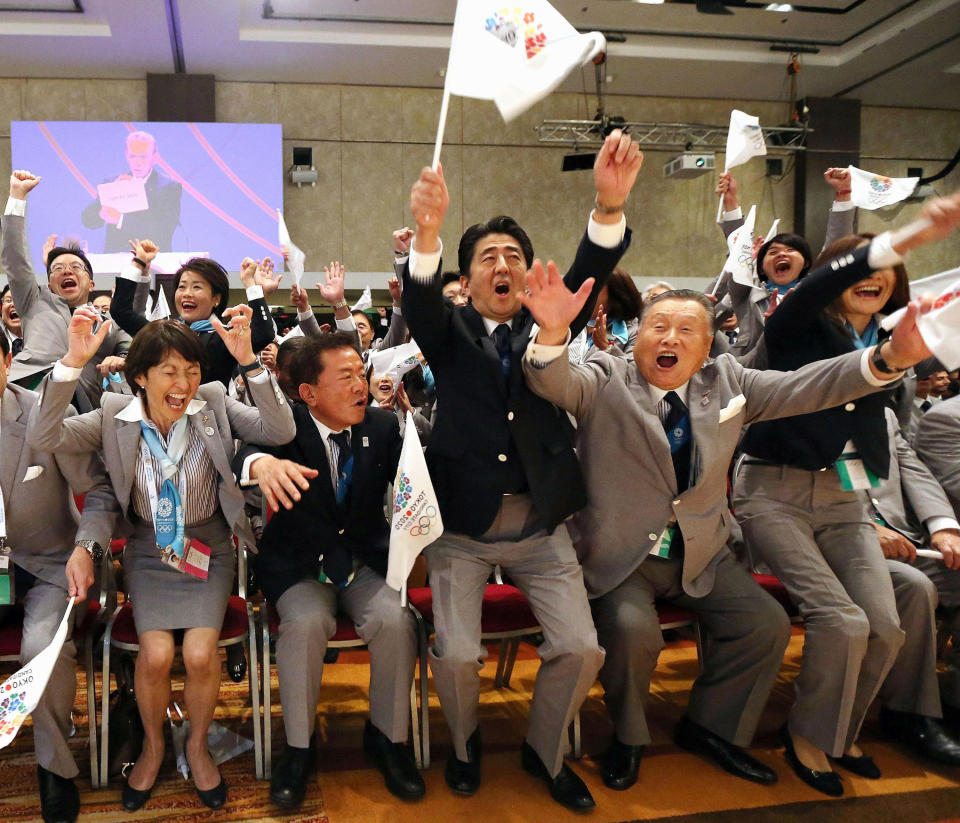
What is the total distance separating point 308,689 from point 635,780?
105 cm

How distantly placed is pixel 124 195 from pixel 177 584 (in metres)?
7.02

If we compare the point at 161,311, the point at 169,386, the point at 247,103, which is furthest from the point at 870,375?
the point at 247,103

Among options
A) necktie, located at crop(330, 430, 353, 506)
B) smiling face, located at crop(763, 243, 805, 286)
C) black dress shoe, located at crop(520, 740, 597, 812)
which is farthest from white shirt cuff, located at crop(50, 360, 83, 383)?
smiling face, located at crop(763, 243, 805, 286)

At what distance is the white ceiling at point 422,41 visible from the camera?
25.3ft

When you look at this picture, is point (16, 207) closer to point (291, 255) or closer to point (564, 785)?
point (291, 255)

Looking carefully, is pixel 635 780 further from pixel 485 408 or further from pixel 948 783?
pixel 485 408

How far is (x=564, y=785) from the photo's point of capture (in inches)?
96.6

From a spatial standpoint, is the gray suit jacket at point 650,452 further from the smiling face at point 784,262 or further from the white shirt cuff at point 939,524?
the smiling face at point 784,262

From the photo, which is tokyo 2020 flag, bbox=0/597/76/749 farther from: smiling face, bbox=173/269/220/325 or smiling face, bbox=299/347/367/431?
smiling face, bbox=173/269/220/325

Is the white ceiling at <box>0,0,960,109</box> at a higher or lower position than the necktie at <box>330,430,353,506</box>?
higher

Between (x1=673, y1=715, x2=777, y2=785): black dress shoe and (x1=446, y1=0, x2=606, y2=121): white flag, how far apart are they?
2.04 metres

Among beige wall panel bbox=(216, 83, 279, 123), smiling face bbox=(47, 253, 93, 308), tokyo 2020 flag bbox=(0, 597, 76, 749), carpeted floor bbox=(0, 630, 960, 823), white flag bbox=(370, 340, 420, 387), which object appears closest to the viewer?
tokyo 2020 flag bbox=(0, 597, 76, 749)

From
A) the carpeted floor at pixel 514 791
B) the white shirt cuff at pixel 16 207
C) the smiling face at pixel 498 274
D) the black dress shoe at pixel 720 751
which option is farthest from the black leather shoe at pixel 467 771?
the white shirt cuff at pixel 16 207

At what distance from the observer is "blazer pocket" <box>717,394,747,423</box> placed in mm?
2576
